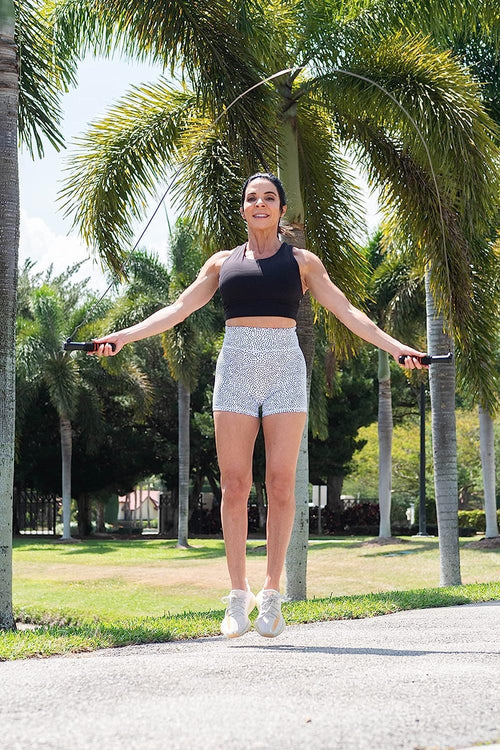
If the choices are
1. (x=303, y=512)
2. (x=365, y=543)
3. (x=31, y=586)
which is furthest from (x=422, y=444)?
(x=303, y=512)

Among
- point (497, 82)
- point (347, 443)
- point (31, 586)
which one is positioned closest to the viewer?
point (497, 82)

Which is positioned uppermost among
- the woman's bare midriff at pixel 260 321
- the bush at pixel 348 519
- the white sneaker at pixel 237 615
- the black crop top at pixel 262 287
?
the black crop top at pixel 262 287

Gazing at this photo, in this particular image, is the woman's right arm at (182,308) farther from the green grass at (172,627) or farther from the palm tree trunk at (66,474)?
the palm tree trunk at (66,474)

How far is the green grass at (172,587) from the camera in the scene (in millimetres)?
6443

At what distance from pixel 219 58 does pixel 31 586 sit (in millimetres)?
13053

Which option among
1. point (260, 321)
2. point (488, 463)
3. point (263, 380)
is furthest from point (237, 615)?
point (488, 463)

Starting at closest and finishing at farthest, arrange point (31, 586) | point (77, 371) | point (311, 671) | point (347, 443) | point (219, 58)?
point (311, 671)
point (219, 58)
point (31, 586)
point (77, 371)
point (347, 443)

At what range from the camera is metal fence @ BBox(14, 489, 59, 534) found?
1732 inches

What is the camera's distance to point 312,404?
27594 mm

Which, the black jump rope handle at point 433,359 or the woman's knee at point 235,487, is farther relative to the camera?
the woman's knee at point 235,487

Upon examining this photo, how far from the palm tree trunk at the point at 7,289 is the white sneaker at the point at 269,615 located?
3.76 metres

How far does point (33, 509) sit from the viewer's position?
45.0m

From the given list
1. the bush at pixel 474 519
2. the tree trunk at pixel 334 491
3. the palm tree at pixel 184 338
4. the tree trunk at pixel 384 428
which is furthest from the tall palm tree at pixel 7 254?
the tree trunk at pixel 334 491

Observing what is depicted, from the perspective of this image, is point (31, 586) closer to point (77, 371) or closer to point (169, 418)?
point (77, 371)
